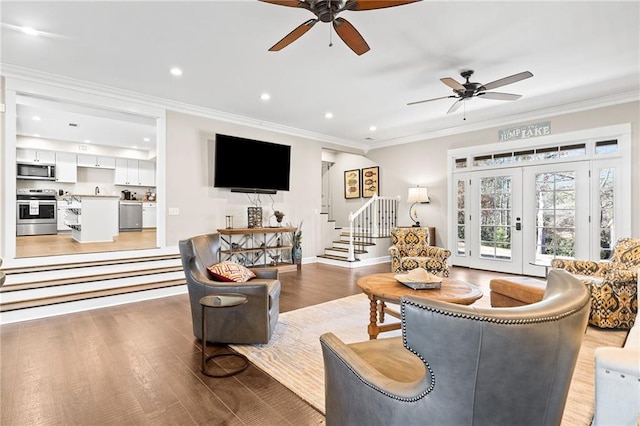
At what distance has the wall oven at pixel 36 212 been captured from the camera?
27.4 feet

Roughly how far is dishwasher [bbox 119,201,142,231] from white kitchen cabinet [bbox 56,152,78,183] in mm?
1408

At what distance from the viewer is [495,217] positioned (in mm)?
6492

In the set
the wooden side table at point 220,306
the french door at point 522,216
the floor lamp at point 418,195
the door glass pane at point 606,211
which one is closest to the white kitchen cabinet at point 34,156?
the wooden side table at point 220,306

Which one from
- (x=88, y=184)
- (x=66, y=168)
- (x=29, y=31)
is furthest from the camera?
(x=88, y=184)

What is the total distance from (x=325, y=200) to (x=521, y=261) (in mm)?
5472

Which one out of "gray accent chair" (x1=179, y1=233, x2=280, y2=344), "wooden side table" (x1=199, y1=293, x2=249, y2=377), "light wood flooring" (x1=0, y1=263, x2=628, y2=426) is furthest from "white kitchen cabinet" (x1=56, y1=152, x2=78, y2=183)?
"wooden side table" (x1=199, y1=293, x2=249, y2=377)

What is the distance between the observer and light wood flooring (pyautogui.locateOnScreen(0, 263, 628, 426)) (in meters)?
1.95

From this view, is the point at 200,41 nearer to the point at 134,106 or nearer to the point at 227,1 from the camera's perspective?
the point at 227,1

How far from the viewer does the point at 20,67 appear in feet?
13.5

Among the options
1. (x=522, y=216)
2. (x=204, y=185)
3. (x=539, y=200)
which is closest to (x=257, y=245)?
(x=204, y=185)

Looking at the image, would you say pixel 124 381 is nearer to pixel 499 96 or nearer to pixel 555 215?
pixel 499 96

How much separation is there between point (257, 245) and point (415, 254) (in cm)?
313

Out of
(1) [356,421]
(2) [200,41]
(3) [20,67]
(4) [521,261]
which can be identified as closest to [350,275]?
(4) [521,261]

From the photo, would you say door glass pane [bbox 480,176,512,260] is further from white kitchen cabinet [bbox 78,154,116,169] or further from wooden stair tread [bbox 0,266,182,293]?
white kitchen cabinet [bbox 78,154,116,169]
